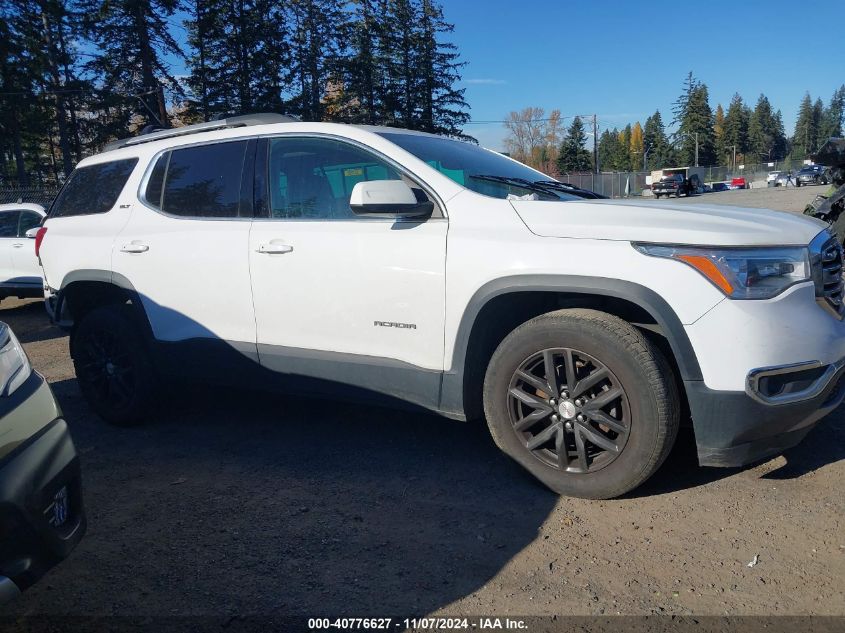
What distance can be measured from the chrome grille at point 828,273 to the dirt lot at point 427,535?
923 mm

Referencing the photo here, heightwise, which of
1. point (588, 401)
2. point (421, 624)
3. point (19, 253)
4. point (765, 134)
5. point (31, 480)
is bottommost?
point (421, 624)

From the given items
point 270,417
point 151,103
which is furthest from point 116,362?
point 151,103

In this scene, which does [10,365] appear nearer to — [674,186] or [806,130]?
[674,186]

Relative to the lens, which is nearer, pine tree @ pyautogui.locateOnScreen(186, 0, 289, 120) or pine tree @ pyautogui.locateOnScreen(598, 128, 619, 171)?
pine tree @ pyautogui.locateOnScreen(186, 0, 289, 120)

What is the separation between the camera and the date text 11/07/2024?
2.35 metres

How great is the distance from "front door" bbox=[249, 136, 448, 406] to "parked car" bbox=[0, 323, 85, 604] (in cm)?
150

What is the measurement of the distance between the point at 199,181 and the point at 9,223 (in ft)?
25.8

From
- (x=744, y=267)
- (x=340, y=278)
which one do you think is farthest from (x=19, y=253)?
(x=744, y=267)

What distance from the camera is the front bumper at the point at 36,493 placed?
2008 millimetres

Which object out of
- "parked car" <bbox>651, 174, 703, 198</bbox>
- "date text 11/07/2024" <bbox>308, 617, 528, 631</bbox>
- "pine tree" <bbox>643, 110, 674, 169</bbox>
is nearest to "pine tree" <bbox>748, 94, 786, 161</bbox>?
"pine tree" <bbox>643, 110, 674, 169</bbox>

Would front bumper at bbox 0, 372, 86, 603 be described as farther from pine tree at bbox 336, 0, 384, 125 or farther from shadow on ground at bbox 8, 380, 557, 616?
pine tree at bbox 336, 0, 384, 125

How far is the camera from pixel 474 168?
3.95 m

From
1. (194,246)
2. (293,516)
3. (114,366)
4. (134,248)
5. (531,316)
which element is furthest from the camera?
(114,366)

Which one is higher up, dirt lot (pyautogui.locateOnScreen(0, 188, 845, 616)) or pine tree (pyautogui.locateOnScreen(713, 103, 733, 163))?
pine tree (pyautogui.locateOnScreen(713, 103, 733, 163))
